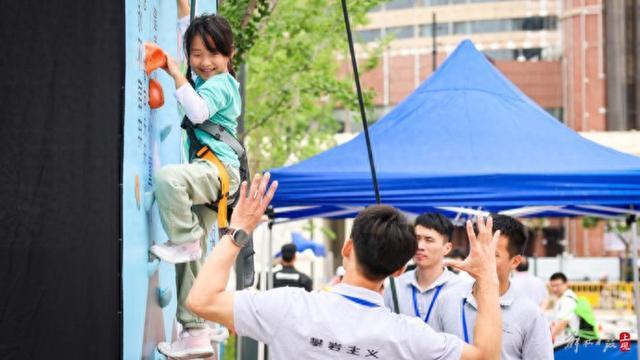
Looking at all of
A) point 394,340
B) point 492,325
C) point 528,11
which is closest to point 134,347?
point 394,340

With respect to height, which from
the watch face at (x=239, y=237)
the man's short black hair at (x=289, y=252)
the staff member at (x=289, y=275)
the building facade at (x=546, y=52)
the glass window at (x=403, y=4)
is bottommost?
the staff member at (x=289, y=275)

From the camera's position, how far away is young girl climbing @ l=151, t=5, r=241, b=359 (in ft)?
12.8

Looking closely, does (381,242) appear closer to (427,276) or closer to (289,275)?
(427,276)

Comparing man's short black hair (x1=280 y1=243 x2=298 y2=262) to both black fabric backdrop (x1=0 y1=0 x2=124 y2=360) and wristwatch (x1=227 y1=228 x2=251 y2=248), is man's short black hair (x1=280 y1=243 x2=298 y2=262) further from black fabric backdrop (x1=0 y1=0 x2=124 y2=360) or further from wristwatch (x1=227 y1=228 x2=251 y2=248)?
wristwatch (x1=227 y1=228 x2=251 y2=248)

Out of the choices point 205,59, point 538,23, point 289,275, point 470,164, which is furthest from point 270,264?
point 538,23

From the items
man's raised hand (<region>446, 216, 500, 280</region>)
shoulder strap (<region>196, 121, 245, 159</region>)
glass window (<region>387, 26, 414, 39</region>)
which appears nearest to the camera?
man's raised hand (<region>446, 216, 500, 280</region>)

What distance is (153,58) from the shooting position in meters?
3.88

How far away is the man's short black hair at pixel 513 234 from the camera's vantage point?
5.27 meters

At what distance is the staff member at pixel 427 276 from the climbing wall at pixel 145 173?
6.68 feet

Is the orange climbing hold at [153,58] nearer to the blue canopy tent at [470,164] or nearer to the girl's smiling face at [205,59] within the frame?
the girl's smiling face at [205,59]

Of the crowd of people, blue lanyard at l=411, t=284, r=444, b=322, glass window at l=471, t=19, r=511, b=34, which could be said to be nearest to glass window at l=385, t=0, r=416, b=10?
glass window at l=471, t=19, r=511, b=34

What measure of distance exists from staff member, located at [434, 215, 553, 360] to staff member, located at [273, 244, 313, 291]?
6862 mm

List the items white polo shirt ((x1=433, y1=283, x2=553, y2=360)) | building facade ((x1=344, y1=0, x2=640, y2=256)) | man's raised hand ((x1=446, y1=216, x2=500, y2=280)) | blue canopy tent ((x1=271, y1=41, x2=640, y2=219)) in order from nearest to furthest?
man's raised hand ((x1=446, y1=216, x2=500, y2=280)) → white polo shirt ((x1=433, y1=283, x2=553, y2=360)) → blue canopy tent ((x1=271, y1=41, x2=640, y2=219)) → building facade ((x1=344, y1=0, x2=640, y2=256))

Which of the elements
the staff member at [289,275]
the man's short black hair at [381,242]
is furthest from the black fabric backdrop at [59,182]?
the staff member at [289,275]
